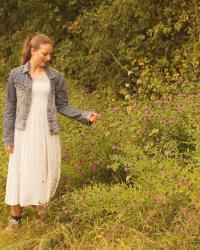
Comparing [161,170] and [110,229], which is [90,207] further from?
[161,170]

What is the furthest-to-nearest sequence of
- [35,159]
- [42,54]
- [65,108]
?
[65,108]
[35,159]
[42,54]

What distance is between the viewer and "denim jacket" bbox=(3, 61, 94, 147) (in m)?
5.33

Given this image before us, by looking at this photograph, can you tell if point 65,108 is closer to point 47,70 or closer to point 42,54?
point 47,70

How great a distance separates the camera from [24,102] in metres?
5.33

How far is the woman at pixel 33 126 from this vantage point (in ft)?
17.5

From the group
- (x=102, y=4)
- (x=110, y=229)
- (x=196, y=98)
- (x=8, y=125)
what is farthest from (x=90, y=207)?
(x=102, y=4)

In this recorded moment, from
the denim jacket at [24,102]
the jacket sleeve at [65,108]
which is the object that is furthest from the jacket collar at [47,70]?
the jacket sleeve at [65,108]

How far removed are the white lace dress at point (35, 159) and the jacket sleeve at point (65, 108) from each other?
19 cm

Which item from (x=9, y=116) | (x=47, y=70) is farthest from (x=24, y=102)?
(x=47, y=70)

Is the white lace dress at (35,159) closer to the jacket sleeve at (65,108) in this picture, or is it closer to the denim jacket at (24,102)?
the denim jacket at (24,102)

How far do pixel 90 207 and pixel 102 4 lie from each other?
18.6ft

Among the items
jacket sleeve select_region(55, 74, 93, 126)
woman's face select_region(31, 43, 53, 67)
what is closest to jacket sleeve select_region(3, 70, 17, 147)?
woman's face select_region(31, 43, 53, 67)

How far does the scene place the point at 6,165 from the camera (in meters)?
6.14

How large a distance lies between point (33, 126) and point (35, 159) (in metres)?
0.29
